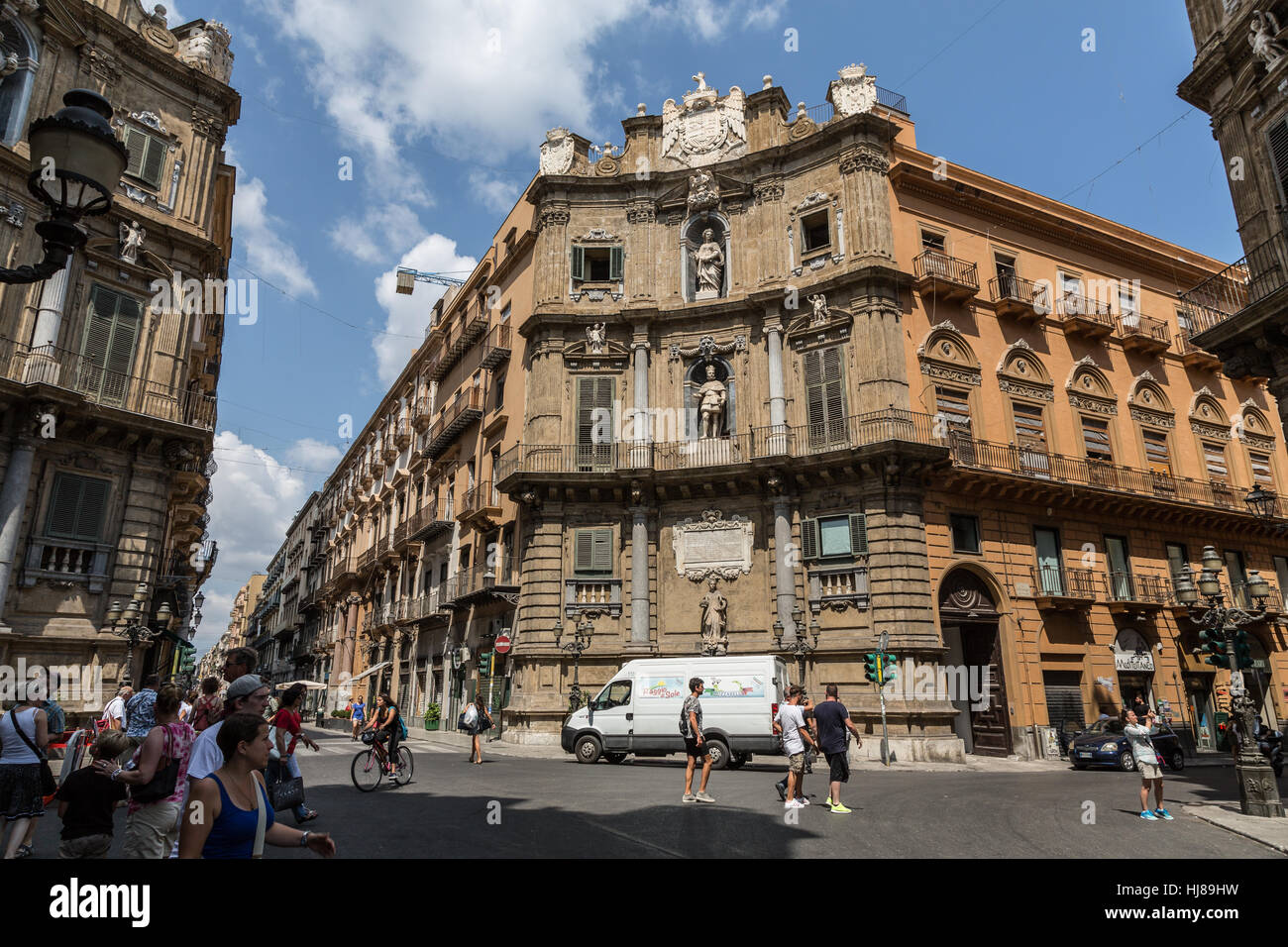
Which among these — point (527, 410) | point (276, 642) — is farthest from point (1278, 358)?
point (276, 642)

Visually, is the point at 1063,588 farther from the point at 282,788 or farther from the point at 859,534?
the point at 282,788

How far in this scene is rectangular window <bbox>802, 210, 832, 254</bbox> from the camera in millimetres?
25047

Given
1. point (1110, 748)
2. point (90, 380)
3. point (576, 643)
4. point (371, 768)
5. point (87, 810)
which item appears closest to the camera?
point (87, 810)

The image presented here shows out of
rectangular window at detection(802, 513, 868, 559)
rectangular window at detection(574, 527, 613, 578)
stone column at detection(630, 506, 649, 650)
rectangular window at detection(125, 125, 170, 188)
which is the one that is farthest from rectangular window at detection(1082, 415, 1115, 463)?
rectangular window at detection(125, 125, 170, 188)

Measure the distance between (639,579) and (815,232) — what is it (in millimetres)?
13243

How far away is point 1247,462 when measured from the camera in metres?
29.5

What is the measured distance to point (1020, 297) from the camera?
1009 inches

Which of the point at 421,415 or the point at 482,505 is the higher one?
the point at 421,415

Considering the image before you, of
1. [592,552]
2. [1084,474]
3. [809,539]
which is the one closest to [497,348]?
[592,552]

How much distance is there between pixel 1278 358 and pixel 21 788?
17779 mm

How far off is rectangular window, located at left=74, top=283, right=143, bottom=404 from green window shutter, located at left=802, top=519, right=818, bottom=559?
1839 centimetres

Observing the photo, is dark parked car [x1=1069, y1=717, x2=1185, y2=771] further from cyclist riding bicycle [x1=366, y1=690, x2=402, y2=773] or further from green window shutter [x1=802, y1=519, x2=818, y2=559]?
cyclist riding bicycle [x1=366, y1=690, x2=402, y2=773]

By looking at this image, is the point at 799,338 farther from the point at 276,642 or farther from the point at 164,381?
the point at 276,642

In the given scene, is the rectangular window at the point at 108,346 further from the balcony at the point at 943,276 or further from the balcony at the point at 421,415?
the balcony at the point at 943,276
